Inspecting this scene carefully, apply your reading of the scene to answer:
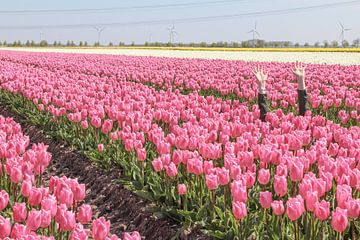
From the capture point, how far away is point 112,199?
655 centimetres

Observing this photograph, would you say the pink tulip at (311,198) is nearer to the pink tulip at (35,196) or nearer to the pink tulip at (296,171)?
the pink tulip at (296,171)

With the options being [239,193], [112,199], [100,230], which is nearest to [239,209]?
[239,193]

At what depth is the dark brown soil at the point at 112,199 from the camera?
5.28 metres

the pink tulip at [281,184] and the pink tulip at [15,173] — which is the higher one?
the pink tulip at [281,184]

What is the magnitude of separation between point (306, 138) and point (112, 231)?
2.55 meters

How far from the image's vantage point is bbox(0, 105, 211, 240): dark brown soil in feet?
17.3

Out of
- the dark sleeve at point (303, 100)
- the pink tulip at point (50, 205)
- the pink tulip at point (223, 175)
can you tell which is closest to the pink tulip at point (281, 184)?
the pink tulip at point (223, 175)

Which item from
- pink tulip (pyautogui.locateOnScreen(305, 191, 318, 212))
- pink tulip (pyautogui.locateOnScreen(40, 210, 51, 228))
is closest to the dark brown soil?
pink tulip (pyautogui.locateOnScreen(305, 191, 318, 212))

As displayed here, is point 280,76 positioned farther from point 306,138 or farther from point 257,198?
point 257,198

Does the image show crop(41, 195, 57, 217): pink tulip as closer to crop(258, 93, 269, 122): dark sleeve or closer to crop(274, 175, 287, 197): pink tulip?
crop(274, 175, 287, 197): pink tulip

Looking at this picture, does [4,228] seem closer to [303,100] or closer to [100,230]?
[100,230]

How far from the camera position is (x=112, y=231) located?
5723 mm

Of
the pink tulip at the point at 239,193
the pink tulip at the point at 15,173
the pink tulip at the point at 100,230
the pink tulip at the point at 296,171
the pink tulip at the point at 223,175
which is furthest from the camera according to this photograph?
the pink tulip at the point at 15,173

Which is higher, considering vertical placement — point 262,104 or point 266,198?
point 262,104
